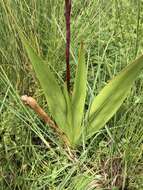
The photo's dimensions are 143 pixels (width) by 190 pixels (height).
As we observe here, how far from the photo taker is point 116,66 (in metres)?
1.72

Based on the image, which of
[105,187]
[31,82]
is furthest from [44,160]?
[31,82]

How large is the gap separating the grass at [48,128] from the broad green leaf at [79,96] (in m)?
0.07

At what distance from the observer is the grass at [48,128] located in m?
1.39

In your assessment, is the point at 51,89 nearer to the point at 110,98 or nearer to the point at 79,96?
the point at 79,96

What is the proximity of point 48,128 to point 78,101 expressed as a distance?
0.18 metres

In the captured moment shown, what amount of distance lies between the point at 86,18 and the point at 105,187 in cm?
88

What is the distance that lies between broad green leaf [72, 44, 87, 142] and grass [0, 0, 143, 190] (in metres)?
0.07

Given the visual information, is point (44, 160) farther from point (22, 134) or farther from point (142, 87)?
point (142, 87)

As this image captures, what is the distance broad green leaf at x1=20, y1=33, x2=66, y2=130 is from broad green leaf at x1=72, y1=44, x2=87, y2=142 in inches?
1.5

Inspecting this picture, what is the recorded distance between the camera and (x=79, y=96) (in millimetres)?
1470

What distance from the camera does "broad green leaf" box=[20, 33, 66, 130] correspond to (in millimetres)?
1409

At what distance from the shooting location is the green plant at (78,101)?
4.66 feet

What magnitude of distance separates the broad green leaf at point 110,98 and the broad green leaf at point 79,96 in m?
0.03

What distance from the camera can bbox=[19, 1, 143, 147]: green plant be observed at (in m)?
1.42
